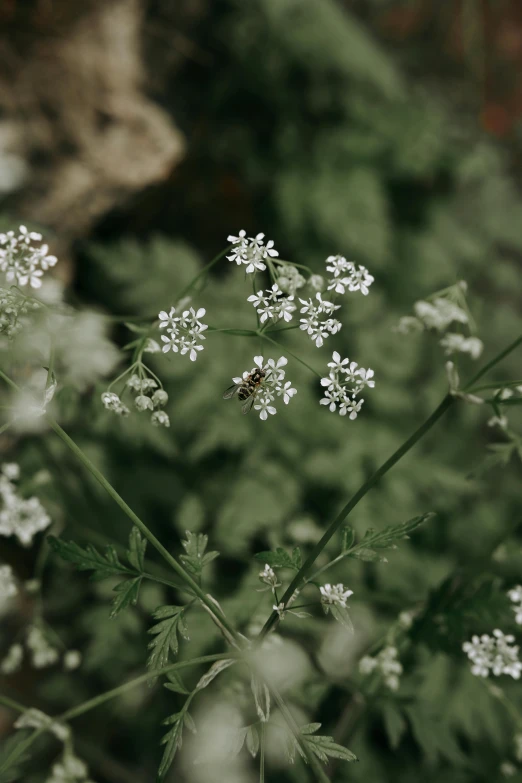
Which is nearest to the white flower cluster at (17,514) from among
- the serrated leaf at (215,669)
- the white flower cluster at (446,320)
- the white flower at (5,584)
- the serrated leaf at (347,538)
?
the white flower at (5,584)

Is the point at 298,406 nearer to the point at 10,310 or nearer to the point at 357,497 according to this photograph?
the point at 357,497

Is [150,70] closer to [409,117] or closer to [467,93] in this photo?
[409,117]

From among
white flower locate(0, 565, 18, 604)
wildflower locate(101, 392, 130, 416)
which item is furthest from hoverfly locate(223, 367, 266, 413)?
white flower locate(0, 565, 18, 604)

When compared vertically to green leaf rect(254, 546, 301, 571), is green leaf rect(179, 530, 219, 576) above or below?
below

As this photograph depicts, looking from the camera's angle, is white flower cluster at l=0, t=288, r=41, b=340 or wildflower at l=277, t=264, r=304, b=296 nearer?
white flower cluster at l=0, t=288, r=41, b=340

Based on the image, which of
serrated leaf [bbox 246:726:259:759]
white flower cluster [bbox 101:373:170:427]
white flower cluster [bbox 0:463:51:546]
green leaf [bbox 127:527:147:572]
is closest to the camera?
serrated leaf [bbox 246:726:259:759]

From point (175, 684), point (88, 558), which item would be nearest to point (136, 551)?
point (88, 558)

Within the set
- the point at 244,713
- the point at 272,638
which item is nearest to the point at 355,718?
the point at 244,713

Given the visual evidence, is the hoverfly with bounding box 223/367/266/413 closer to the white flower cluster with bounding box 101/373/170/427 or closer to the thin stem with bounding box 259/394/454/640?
the white flower cluster with bounding box 101/373/170/427
